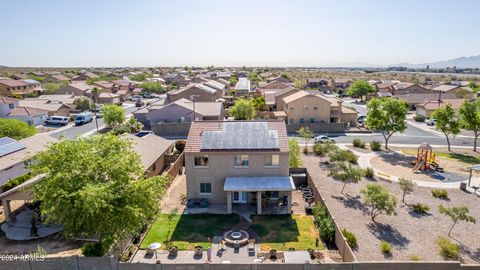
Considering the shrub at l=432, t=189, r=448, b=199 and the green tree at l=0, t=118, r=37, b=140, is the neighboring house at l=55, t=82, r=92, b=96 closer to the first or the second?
the green tree at l=0, t=118, r=37, b=140

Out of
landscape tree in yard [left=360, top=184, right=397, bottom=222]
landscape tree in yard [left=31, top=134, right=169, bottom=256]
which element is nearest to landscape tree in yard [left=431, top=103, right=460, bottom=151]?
landscape tree in yard [left=360, top=184, right=397, bottom=222]

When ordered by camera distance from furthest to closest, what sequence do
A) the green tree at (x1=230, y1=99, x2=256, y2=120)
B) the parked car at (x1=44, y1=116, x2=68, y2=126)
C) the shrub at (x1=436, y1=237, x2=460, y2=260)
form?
1. the parked car at (x1=44, y1=116, x2=68, y2=126)
2. the green tree at (x1=230, y1=99, x2=256, y2=120)
3. the shrub at (x1=436, y1=237, x2=460, y2=260)

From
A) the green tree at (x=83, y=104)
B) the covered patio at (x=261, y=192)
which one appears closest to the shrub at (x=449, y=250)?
the covered patio at (x=261, y=192)

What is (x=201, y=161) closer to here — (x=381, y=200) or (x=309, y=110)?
(x=381, y=200)

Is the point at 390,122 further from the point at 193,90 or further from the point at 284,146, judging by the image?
Answer: the point at 193,90

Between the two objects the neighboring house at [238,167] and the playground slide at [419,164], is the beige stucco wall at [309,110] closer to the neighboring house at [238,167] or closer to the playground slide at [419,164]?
the playground slide at [419,164]

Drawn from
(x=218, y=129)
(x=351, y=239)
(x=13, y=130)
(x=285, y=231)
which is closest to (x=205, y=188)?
(x=218, y=129)

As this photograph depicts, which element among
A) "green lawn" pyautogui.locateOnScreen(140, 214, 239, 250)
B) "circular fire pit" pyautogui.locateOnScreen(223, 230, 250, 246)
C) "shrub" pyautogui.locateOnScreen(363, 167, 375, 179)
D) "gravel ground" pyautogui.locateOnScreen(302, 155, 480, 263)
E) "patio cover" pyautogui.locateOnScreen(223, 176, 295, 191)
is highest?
"patio cover" pyautogui.locateOnScreen(223, 176, 295, 191)
